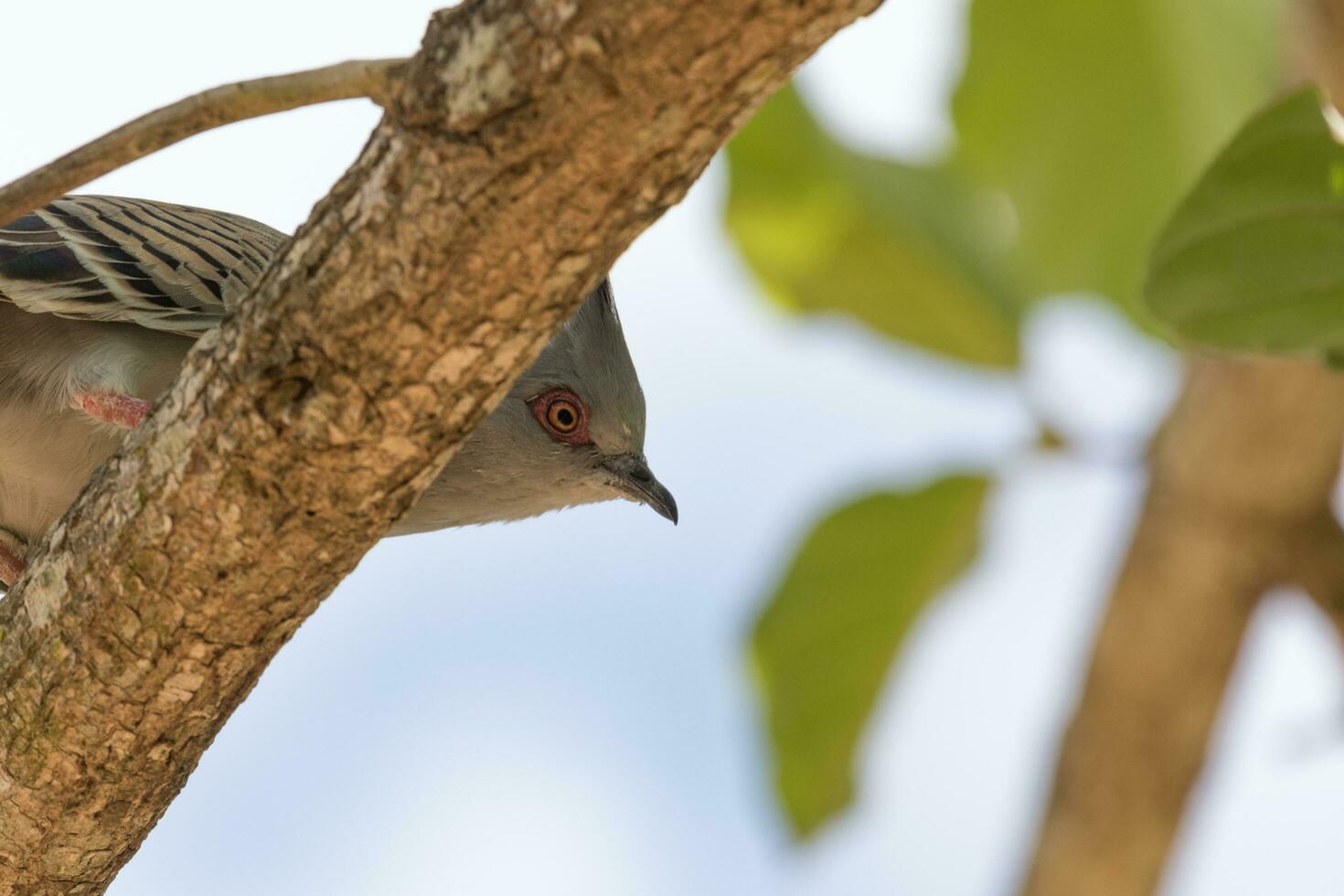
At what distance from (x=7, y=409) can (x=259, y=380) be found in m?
1.68

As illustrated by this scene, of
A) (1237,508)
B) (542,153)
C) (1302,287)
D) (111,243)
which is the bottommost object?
(1237,508)

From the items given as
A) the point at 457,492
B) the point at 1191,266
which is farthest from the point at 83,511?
the point at 1191,266

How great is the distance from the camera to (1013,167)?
531 cm

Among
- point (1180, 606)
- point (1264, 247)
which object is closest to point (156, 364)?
point (1264, 247)

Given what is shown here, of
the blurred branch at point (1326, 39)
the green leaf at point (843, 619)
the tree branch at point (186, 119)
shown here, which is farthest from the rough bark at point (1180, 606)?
the tree branch at point (186, 119)

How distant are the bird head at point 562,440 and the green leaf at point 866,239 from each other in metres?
1.80

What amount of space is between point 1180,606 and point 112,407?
3.55 m

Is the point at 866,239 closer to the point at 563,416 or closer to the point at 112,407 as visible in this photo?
the point at 563,416

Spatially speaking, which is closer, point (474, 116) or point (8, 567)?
point (474, 116)

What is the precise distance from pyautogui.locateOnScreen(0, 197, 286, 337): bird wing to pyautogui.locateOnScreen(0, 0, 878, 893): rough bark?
3.31 feet

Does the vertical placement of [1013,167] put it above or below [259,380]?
above

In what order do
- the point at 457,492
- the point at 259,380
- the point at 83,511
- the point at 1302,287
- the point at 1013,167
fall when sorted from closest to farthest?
the point at 259,380, the point at 83,511, the point at 1302,287, the point at 457,492, the point at 1013,167

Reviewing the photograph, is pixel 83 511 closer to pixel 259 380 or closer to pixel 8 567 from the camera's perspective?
pixel 259 380

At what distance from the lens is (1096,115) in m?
5.26
